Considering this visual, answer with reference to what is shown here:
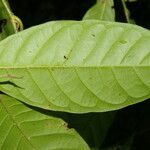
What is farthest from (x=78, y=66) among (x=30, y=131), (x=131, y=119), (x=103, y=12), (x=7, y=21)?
(x=131, y=119)

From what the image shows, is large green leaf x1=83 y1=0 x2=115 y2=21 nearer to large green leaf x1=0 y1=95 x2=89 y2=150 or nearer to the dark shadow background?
the dark shadow background

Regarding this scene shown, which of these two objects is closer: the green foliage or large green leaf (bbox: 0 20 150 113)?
large green leaf (bbox: 0 20 150 113)

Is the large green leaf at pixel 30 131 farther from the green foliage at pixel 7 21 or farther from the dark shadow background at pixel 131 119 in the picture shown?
the green foliage at pixel 7 21

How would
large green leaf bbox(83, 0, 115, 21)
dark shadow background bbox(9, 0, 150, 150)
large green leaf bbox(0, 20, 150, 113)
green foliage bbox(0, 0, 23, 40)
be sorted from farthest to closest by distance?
dark shadow background bbox(9, 0, 150, 150) < large green leaf bbox(83, 0, 115, 21) < green foliage bbox(0, 0, 23, 40) < large green leaf bbox(0, 20, 150, 113)

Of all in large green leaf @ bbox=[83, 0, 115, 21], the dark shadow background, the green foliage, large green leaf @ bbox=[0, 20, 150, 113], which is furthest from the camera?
the dark shadow background

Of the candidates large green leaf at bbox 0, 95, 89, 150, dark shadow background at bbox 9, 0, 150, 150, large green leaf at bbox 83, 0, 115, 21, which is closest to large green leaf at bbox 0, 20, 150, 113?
large green leaf at bbox 0, 95, 89, 150

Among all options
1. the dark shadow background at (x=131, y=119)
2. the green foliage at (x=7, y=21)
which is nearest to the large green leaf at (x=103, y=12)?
the dark shadow background at (x=131, y=119)
